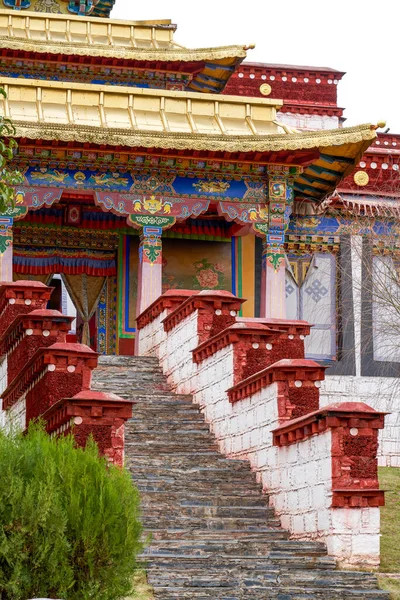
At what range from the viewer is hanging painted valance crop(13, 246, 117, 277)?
910 inches

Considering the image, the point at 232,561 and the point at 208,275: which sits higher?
the point at 208,275

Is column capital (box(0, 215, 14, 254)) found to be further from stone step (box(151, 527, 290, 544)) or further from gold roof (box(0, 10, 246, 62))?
stone step (box(151, 527, 290, 544))

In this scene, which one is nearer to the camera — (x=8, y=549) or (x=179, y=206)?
(x=8, y=549)

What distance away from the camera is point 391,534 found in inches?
548

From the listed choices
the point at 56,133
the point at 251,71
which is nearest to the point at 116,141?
the point at 56,133

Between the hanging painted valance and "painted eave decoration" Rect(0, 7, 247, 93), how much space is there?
3.40m

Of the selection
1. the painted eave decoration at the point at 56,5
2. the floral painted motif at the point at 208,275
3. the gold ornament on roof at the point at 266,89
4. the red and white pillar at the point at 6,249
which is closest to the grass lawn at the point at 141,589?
the red and white pillar at the point at 6,249

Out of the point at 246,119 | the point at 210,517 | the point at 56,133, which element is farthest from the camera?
the point at 246,119

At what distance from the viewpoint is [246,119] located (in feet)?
72.1

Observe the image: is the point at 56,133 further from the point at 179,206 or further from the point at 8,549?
the point at 8,549

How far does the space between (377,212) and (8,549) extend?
13.3m

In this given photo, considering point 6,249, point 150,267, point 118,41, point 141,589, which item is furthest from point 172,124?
point 141,589

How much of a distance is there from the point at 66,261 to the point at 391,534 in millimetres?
10621

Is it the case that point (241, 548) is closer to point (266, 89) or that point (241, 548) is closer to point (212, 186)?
point (212, 186)
